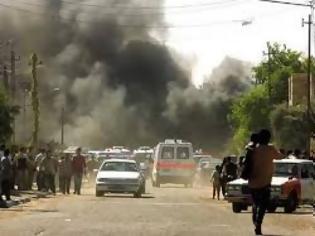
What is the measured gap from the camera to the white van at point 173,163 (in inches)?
2269

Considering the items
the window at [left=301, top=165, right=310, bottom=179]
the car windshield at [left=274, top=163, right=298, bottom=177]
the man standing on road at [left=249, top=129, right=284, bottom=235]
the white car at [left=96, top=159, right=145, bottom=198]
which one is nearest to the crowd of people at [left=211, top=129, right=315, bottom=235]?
the man standing on road at [left=249, top=129, right=284, bottom=235]

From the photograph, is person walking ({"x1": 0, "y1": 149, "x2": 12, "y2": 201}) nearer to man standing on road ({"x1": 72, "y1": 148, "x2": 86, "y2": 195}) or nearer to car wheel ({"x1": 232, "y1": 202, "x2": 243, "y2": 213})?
car wheel ({"x1": 232, "y1": 202, "x2": 243, "y2": 213})

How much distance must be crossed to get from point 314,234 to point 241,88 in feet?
349

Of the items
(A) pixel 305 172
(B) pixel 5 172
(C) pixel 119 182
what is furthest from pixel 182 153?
(A) pixel 305 172

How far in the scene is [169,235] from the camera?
21281mm

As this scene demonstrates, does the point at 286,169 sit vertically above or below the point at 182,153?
above

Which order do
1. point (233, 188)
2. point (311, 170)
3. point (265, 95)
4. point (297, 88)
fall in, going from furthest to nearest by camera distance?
point (265, 95) < point (297, 88) < point (311, 170) < point (233, 188)

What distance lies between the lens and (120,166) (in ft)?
146

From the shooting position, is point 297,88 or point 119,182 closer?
point 119,182

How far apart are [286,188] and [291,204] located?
0.57 metres

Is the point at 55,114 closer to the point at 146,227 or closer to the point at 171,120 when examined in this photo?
the point at 171,120

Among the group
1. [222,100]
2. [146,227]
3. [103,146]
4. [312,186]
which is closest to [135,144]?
[103,146]

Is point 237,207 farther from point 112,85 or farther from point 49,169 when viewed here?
point 112,85

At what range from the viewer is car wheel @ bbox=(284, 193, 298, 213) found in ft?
105
